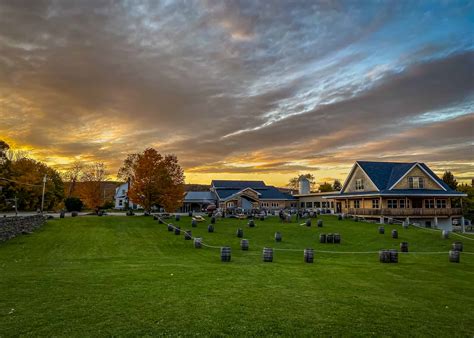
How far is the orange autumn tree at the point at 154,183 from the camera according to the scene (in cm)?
5375

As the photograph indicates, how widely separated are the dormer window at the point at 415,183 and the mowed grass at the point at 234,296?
29.0 meters

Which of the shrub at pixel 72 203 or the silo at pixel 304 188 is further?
the silo at pixel 304 188

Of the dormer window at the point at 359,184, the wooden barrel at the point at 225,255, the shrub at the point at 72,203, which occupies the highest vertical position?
the dormer window at the point at 359,184

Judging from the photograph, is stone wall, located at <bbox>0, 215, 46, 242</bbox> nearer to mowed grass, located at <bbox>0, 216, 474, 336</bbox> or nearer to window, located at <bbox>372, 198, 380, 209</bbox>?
mowed grass, located at <bbox>0, 216, 474, 336</bbox>

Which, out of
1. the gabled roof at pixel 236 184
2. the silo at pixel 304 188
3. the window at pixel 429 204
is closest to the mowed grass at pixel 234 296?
the window at pixel 429 204

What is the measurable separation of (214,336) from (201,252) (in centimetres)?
1625

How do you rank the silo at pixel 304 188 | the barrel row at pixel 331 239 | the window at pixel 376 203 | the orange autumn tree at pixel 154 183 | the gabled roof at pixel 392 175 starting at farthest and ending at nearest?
the silo at pixel 304 188
the orange autumn tree at pixel 154 183
the window at pixel 376 203
the gabled roof at pixel 392 175
the barrel row at pixel 331 239

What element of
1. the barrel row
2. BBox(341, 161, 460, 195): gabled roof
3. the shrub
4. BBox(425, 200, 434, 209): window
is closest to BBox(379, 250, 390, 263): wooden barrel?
the barrel row

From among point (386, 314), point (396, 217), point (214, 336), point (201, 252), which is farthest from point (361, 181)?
point (214, 336)

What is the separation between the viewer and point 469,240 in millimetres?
32000

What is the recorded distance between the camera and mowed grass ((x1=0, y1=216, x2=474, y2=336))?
8.97 metres

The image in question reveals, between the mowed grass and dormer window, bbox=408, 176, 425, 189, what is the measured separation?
29.0 m

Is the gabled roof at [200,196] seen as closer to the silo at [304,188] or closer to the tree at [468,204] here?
the silo at [304,188]

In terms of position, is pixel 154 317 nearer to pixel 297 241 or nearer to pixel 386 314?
pixel 386 314
